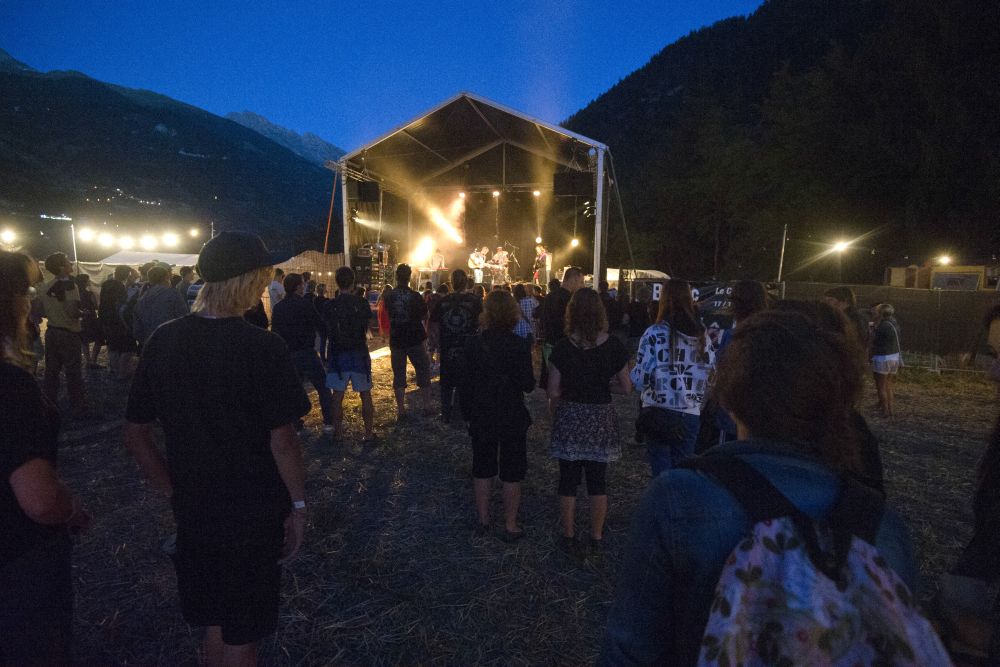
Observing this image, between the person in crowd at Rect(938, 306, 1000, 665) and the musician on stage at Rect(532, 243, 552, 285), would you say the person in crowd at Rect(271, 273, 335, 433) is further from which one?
the musician on stage at Rect(532, 243, 552, 285)

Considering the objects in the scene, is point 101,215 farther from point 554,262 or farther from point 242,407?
point 242,407

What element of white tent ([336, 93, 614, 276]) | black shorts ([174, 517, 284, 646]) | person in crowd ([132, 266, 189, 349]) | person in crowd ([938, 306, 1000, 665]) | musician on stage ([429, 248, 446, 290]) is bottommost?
black shorts ([174, 517, 284, 646])

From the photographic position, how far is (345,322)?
17.4 ft

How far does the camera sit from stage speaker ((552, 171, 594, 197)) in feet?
44.5

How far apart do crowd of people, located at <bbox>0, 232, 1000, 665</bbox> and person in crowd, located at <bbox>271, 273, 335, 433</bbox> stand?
9.06ft

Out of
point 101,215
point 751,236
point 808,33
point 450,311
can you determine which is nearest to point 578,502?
point 450,311

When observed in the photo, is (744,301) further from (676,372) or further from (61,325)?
(61,325)

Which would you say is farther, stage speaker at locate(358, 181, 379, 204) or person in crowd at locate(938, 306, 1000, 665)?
stage speaker at locate(358, 181, 379, 204)

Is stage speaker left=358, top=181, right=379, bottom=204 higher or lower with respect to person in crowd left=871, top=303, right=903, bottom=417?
higher

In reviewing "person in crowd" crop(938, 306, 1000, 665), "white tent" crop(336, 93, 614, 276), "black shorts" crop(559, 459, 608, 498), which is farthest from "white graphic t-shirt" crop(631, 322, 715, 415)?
"white tent" crop(336, 93, 614, 276)

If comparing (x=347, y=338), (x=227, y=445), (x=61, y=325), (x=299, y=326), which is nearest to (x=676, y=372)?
(x=227, y=445)

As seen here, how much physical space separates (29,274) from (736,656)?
234 cm

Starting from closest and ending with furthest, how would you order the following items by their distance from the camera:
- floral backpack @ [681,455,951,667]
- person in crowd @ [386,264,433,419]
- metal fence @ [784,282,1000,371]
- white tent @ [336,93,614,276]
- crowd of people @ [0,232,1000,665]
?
floral backpack @ [681,455,951,667] < crowd of people @ [0,232,1000,665] < person in crowd @ [386,264,433,419] < metal fence @ [784,282,1000,371] < white tent @ [336,93,614,276]

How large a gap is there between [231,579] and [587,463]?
2219mm
